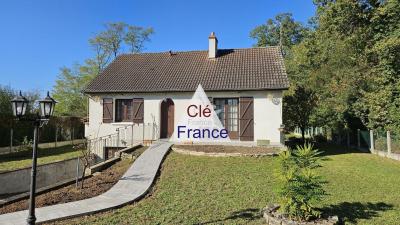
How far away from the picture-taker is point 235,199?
27.8 ft

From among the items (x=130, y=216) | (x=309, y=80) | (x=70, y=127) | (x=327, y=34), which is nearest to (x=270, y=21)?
(x=309, y=80)

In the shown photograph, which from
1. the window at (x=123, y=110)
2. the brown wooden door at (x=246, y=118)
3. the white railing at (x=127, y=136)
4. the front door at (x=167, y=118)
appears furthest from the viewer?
the window at (x=123, y=110)

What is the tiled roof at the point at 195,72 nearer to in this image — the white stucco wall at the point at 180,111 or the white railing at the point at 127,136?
the white stucco wall at the point at 180,111

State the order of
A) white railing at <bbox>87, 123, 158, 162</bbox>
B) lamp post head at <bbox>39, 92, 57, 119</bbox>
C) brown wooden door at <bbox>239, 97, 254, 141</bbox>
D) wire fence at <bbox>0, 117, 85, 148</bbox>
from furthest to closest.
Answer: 1. wire fence at <bbox>0, 117, 85, 148</bbox>
2. white railing at <bbox>87, 123, 158, 162</bbox>
3. brown wooden door at <bbox>239, 97, 254, 141</bbox>
4. lamp post head at <bbox>39, 92, 57, 119</bbox>

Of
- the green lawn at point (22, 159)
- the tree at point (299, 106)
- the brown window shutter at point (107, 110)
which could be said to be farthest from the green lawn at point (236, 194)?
the tree at point (299, 106)

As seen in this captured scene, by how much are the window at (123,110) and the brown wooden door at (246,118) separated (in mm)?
6487

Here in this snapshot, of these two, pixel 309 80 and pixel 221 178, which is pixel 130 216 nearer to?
pixel 221 178

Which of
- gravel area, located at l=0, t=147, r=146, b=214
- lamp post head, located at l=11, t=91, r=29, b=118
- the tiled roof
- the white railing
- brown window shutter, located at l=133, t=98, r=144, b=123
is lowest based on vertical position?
gravel area, located at l=0, t=147, r=146, b=214

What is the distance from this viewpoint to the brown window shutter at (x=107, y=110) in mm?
19016

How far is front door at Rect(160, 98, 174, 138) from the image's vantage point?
61.0ft

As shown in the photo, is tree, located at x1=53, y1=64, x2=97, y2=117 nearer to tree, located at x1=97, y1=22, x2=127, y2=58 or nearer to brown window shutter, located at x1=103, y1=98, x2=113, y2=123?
tree, located at x1=97, y1=22, x2=127, y2=58

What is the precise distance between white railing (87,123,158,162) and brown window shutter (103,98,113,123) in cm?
90

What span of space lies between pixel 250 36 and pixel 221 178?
3980 centimetres

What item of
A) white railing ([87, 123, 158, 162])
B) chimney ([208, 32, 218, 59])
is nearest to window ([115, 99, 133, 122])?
white railing ([87, 123, 158, 162])
